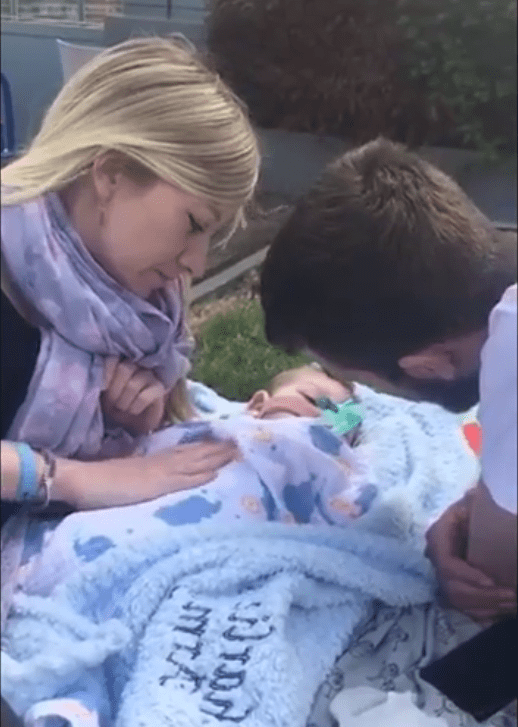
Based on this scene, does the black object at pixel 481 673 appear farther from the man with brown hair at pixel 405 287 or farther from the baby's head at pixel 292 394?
the baby's head at pixel 292 394

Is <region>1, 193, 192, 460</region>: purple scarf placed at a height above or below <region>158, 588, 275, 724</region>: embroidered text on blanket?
above

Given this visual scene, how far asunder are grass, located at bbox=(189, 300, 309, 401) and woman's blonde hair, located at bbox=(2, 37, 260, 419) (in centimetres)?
11

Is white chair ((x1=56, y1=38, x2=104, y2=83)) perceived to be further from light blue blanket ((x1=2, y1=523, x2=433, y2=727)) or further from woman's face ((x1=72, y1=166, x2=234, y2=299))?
light blue blanket ((x1=2, y1=523, x2=433, y2=727))

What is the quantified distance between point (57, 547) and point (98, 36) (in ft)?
1.07

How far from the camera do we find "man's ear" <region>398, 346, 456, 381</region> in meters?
0.75

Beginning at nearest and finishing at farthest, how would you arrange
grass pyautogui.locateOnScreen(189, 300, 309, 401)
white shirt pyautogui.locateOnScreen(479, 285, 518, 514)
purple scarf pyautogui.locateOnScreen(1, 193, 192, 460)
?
white shirt pyautogui.locateOnScreen(479, 285, 518, 514)
purple scarf pyautogui.locateOnScreen(1, 193, 192, 460)
grass pyautogui.locateOnScreen(189, 300, 309, 401)

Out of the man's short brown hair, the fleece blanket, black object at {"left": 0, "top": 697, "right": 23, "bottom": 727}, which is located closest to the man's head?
the man's short brown hair

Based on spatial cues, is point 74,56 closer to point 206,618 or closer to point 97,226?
point 97,226

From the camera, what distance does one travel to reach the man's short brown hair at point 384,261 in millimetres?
720

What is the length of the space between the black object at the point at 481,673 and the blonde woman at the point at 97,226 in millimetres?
251

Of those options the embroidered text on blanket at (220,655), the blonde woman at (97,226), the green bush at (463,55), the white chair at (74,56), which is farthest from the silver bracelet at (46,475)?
the green bush at (463,55)

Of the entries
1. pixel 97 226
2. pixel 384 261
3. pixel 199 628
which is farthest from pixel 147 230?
pixel 199 628

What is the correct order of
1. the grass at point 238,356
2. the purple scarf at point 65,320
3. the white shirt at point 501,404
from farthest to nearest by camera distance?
1. the grass at point 238,356
2. the purple scarf at point 65,320
3. the white shirt at point 501,404

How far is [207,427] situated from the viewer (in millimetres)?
815
